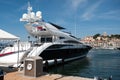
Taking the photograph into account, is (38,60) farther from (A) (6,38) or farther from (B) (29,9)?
(B) (29,9)

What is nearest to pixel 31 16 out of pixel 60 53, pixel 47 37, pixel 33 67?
pixel 47 37

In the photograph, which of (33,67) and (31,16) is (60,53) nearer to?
(31,16)

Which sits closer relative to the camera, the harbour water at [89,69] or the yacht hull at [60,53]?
the harbour water at [89,69]

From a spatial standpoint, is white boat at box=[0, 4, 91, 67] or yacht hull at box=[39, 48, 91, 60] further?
white boat at box=[0, 4, 91, 67]

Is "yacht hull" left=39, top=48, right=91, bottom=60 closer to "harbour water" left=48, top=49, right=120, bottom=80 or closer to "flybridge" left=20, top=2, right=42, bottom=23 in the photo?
"harbour water" left=48, top=49, right=120, bottom=80

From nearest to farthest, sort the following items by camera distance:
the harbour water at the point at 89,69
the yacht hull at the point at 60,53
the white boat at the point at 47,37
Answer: the harbour water at the point at 89,69, the yacht hull at the point at 60,53, the white boat at the point at 47,37

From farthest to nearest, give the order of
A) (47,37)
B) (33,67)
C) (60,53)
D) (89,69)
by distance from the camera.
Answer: (47,37) → (60,53) → (89,69) → (33,67)

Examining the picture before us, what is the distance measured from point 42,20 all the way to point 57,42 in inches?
166

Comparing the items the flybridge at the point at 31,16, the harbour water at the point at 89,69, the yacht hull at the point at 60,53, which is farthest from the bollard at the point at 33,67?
the flybridge at the point at 31,16

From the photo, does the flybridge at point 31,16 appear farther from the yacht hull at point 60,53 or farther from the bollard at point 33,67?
the bollard at point 33,67

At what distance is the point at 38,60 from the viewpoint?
45.6 ft

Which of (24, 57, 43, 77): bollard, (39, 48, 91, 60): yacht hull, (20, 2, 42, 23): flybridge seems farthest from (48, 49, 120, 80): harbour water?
(24, 57, 43, 77): bollard

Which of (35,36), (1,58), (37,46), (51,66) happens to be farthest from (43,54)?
(35,36)

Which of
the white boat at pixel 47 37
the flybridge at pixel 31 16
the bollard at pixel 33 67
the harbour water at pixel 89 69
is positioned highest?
the flybridge at pixel 31 16
